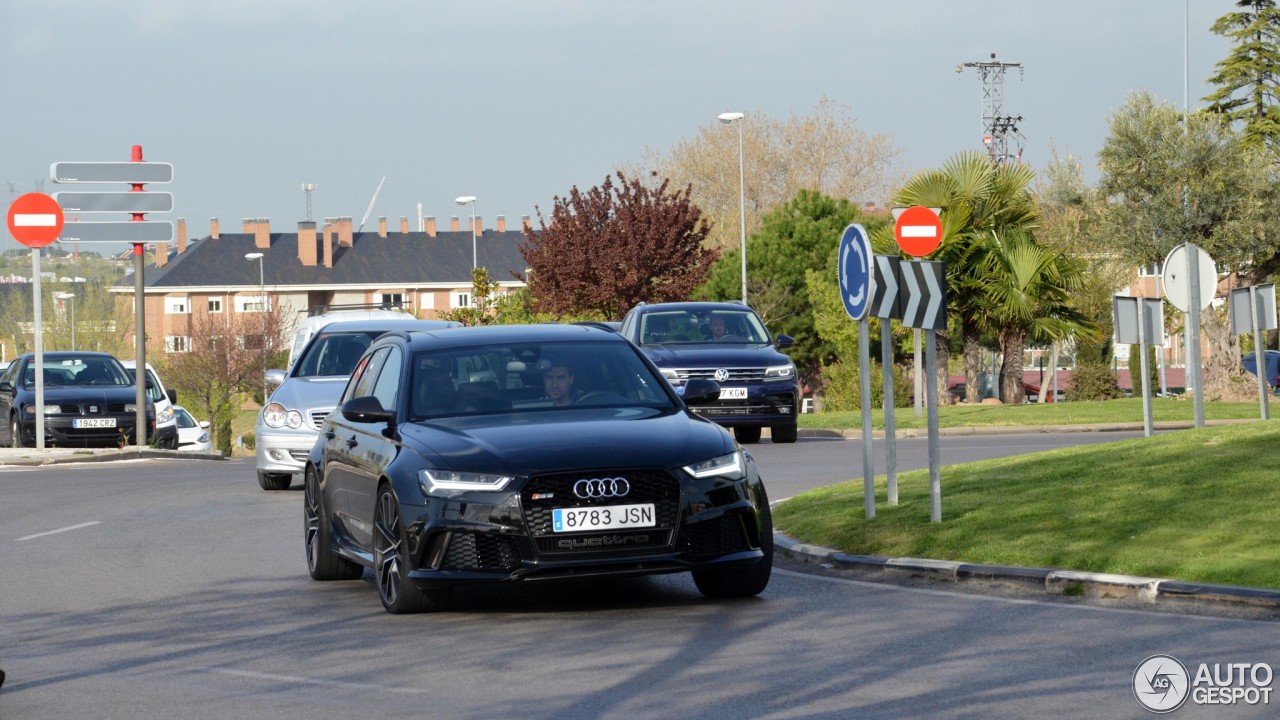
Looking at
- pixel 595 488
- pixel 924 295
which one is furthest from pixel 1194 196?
pixel 595 488

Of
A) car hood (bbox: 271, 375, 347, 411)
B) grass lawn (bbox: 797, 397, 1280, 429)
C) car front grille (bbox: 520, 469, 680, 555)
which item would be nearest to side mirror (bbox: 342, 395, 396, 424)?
car front grille (bbox: 520, 469, 680, 555)

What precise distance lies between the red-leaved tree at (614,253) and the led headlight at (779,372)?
88.9ft

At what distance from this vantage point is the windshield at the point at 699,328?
24562mm

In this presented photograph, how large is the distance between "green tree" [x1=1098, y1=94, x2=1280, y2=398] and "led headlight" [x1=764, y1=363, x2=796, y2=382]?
16299 mm

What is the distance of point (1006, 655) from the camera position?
313 inches

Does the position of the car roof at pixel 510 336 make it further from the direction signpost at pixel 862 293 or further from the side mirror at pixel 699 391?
the direction signpost at pixel 862 293

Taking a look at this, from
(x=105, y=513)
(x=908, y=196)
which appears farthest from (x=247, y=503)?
(x=908, y=196)

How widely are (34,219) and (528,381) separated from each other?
20.3 metres

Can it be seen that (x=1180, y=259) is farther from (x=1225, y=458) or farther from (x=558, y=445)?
(x=558, y=445)

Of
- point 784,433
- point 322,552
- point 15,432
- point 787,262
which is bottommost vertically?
point 322,552

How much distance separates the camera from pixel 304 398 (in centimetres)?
1889

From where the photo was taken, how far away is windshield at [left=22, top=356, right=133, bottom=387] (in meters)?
29.8

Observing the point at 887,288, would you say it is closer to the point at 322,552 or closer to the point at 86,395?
the point at 322,552

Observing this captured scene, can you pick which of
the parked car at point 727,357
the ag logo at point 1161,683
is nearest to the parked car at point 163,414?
the parked car at point 727,357
